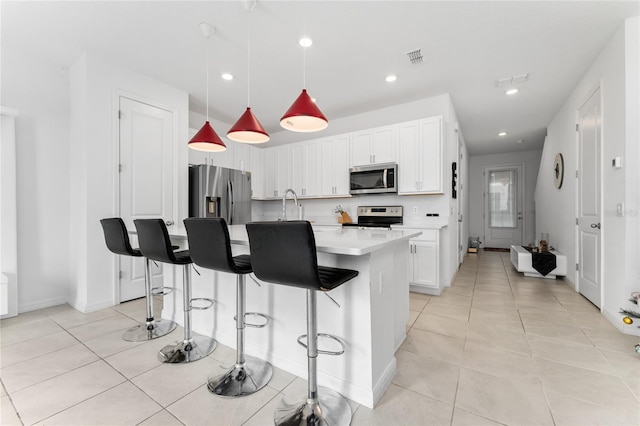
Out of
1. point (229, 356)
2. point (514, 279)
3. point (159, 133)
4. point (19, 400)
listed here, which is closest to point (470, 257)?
point (514, 279)

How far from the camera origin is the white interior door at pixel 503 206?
7.53m

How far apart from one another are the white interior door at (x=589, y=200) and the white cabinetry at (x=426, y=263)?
1580 millimetres

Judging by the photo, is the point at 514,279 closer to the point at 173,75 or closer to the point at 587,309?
the point at 587,309

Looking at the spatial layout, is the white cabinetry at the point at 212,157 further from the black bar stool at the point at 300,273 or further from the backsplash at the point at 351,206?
the black bar stool at the point at 300,273

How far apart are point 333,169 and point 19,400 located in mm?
4026

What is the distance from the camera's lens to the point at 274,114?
4.61 metres

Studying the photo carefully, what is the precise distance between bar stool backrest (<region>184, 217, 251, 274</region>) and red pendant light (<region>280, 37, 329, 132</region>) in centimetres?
96

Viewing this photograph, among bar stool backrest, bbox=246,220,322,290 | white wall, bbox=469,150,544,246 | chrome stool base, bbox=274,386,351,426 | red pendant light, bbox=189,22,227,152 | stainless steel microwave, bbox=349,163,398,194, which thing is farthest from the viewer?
white wall, bbox=469,150,544,246

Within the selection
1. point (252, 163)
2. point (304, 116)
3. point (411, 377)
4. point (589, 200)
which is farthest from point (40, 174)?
point (589, 200)

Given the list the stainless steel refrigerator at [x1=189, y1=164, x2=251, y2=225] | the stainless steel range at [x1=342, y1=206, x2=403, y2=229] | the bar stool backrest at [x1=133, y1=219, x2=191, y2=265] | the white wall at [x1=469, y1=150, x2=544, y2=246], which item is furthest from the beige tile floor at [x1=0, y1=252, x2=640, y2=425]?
the white wall at [x1=469, y1=150, x2=544, y2=246]

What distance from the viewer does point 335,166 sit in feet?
15.0

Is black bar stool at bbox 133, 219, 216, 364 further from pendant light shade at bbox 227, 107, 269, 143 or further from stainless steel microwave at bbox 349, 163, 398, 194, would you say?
stainless steel microwave at bbox 349, 163, 398, 194

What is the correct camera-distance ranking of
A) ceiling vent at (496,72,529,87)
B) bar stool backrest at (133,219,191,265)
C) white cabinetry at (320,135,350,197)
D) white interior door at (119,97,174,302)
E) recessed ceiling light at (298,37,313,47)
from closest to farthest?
1. bar stool backrest at (133,219,191,265)
2. recessed ceiling light at (298,37,313,47)
3. white interior door at (119,97,174,302)
4. ceiling vent at (496,72,529,87)
5. white cabinetry at (320,135,350,197)

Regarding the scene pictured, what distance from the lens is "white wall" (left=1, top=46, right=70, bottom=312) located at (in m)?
2.86
